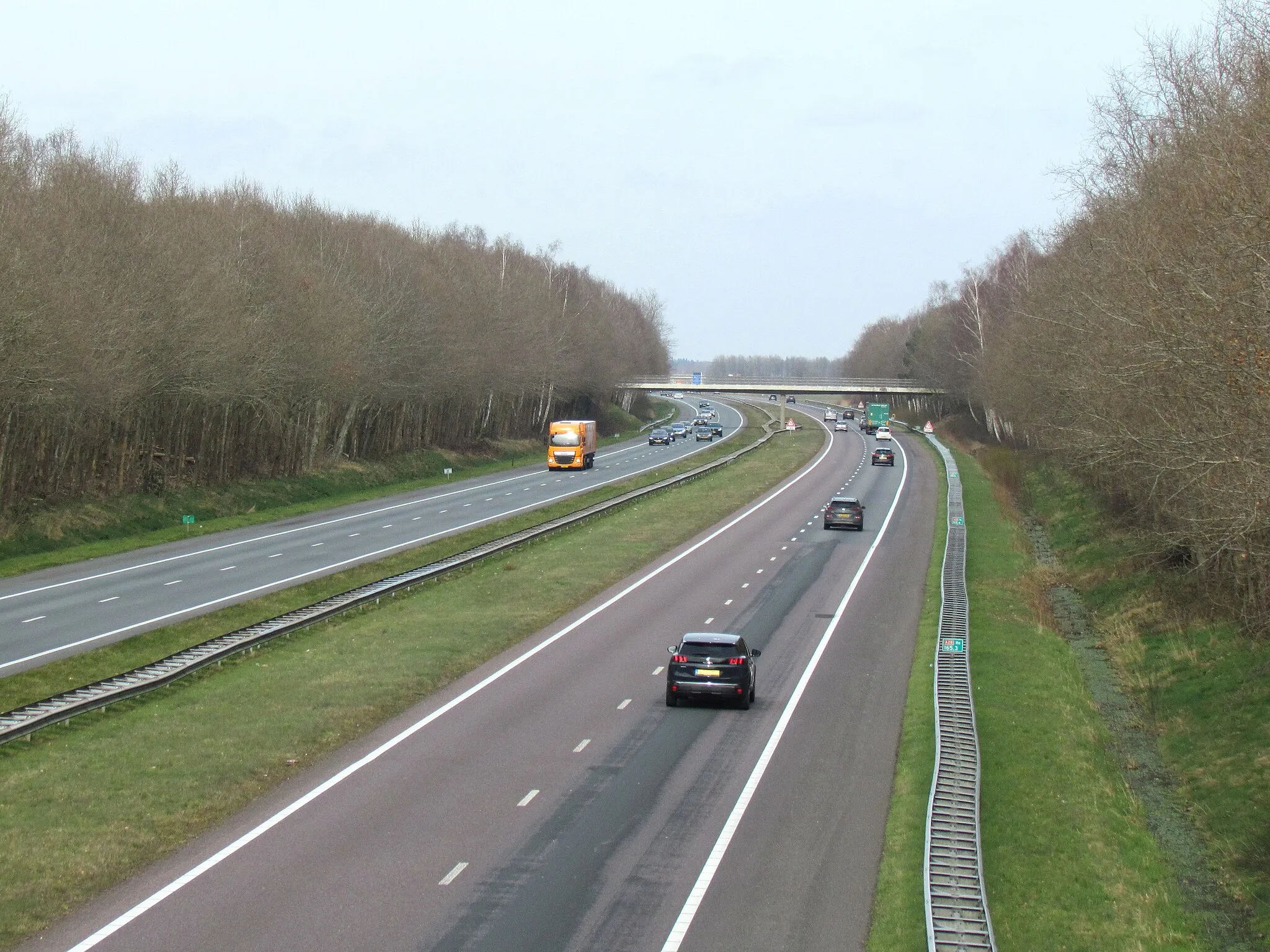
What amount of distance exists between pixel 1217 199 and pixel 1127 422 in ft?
35.8

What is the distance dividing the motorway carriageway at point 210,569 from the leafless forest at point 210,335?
6026 mm

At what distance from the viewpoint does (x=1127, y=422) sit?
34.8 meters

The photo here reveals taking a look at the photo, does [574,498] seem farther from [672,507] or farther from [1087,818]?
[1087,818]

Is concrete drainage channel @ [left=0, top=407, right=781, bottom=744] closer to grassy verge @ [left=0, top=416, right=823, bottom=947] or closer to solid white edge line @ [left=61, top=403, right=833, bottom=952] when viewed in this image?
grassy verge @ [left=0, top=416, right=823, bottom=947]

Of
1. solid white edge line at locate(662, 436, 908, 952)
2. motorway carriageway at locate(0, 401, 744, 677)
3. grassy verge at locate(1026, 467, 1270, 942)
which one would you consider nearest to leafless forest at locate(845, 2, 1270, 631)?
grassy verge at locate(1026, 467, 1270, 942)

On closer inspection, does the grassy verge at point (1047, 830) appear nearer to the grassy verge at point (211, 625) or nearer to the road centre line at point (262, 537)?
the grassy verge at point (211, 625)

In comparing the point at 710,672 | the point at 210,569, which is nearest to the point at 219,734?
the point at 710,672

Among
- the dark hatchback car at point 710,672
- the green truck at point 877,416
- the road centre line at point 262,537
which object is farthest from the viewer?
the green truck at point 877,416

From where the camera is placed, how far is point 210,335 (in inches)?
2104

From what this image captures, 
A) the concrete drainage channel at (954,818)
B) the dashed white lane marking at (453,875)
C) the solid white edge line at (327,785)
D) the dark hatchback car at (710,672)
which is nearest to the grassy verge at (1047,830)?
the concrete drainage channel at (954,818)

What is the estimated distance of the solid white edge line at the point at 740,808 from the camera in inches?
556

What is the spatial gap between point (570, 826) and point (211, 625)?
1717cm

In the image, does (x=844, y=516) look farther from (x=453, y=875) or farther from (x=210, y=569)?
(x=453, y=875)

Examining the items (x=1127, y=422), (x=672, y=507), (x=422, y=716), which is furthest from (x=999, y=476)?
(x=422, y=716)
